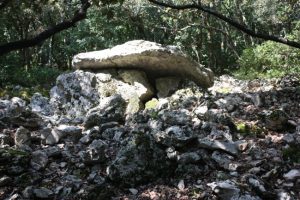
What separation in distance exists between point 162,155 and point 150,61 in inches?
299

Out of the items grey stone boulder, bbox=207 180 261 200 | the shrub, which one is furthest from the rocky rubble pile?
the shrub

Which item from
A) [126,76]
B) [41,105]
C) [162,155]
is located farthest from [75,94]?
[162,155]

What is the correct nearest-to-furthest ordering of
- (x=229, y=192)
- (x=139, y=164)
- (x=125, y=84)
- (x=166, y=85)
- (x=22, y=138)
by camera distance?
(x=229, y=192), (x=139, y=164), (x=22, y=138), (x=125, y=84), (x=166, y=85)

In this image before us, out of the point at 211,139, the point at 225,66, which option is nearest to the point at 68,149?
the point at 211,139

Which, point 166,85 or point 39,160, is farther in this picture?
point 166,85

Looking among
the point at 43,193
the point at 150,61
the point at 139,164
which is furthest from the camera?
the point at 150,61

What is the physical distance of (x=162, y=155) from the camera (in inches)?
230

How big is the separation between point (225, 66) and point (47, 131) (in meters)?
26.4

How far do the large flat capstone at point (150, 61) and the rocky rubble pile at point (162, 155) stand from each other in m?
4.64

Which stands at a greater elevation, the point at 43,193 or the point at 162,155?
the point at 162,155

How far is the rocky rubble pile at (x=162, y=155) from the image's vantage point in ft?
17.3

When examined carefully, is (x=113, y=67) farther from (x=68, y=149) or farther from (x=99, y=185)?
(x=99, y=185)

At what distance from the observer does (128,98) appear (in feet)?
38.2

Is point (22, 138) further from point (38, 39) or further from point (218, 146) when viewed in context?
point (218, 146)
